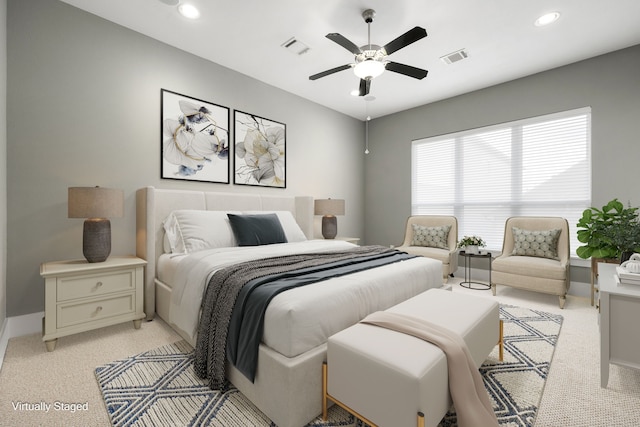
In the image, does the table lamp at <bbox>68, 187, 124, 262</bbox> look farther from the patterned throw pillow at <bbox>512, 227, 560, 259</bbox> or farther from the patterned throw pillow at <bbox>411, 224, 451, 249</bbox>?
the patterned throw pillow at <bbox>512, 227, 560, 259</bbox>

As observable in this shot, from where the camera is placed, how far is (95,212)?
2.33m

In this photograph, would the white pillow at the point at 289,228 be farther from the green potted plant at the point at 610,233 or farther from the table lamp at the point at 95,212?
the green potted plant at the point at 610,233

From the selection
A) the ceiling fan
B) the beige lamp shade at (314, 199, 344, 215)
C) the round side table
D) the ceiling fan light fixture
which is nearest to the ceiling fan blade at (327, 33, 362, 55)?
the ceiling fan

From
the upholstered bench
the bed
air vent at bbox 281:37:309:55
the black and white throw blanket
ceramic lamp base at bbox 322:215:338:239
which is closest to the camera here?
the upholstered bench

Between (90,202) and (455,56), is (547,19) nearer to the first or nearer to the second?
(455,56)

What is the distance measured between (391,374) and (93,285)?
240 centimetres

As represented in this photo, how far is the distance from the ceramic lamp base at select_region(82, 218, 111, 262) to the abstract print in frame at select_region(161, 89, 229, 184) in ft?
3.00

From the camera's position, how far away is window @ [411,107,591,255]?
3730 mm

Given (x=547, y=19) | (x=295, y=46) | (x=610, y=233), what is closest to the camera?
(x=547, y=19)

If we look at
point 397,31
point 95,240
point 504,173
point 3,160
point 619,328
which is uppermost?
point 397,31

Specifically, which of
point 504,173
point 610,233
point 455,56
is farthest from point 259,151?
point 610,233

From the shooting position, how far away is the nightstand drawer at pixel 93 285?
2.19 m

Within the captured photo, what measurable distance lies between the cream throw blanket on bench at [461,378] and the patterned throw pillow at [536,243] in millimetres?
2984

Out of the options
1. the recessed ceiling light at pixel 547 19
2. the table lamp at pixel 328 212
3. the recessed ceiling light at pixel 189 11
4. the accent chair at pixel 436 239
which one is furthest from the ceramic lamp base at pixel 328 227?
the recessed ceiling light at pixel 547 19
